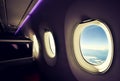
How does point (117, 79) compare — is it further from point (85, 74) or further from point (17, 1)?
point (17, 1)

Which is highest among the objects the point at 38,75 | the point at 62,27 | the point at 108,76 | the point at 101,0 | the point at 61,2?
the point at 61,2

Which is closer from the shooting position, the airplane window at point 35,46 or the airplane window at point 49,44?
the airplane window at point 49,44

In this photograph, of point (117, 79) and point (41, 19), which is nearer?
point (117, 79)

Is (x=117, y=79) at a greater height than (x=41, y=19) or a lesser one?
lesser

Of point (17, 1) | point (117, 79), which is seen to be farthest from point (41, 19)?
point (117, 79)

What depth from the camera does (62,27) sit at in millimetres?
3285

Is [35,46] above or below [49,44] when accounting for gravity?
below

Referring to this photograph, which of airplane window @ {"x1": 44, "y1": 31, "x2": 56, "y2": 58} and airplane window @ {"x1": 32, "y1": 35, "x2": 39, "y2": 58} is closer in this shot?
airplane window @ {"x1": 44, "y1": 31, "x2": 56, "y2": 58}

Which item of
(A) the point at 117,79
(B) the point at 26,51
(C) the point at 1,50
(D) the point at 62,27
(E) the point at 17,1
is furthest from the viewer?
(B) the point at 26,51

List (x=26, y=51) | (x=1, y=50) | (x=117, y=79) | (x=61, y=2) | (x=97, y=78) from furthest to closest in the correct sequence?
(x=26, y=51), (x=1, y=50), (x=61, y=2), (x=97, y=78), (x=117, y=79)

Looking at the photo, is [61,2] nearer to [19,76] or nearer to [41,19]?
[41,19]

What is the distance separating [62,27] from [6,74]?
9.38ft

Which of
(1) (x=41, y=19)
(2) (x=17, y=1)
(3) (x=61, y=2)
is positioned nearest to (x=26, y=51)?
(1) (x=41, y=19)

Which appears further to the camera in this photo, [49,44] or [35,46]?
[35,46]
